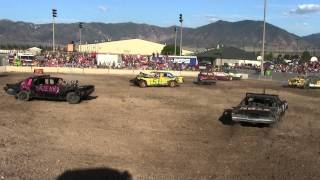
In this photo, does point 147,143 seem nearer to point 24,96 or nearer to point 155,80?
point 24,96

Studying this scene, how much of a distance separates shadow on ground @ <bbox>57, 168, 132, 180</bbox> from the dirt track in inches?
0.9

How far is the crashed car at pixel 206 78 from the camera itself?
47.7 meters

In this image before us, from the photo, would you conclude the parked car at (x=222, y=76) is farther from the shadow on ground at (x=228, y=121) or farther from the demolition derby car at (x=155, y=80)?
the shadow on ground at (x=228, y=121)

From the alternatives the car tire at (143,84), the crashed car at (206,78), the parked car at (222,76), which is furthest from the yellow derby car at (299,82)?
the car tire at (143,84)

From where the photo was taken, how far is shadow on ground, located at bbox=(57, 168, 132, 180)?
38.5 ft

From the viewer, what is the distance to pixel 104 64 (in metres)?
72.6

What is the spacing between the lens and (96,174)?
478 inches

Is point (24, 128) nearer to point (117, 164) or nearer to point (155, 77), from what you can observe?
point (117, 164)

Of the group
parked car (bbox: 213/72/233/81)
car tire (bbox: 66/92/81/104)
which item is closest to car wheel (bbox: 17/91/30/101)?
car tire (bbox: 66/92/81/104)

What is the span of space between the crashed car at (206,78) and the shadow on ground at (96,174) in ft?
116

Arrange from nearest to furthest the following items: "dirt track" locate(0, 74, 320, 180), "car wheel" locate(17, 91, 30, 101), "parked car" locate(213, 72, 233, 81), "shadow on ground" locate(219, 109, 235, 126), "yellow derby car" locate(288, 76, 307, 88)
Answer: "dirt track" locate(0, 74, 320, 180) < "shadow on ground" locate(219, 109, 235, 126) < "car wheel" locate(17, 91, 30, 101) < "yellow derby car" locate(288, 76, 307, 88) < "parked car" locate(213, 72, 233, 81)

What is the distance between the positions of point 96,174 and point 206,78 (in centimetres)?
3775

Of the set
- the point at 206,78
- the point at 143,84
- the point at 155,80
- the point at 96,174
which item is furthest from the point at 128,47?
the point at 96,174

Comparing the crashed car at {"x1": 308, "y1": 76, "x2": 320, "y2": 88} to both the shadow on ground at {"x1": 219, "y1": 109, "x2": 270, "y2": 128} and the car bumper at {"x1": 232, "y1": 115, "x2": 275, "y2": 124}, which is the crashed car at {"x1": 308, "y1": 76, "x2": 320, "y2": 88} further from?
the car bumper at {"x1": 232, "y1": 115, "x2": 275, "y2": 124}
